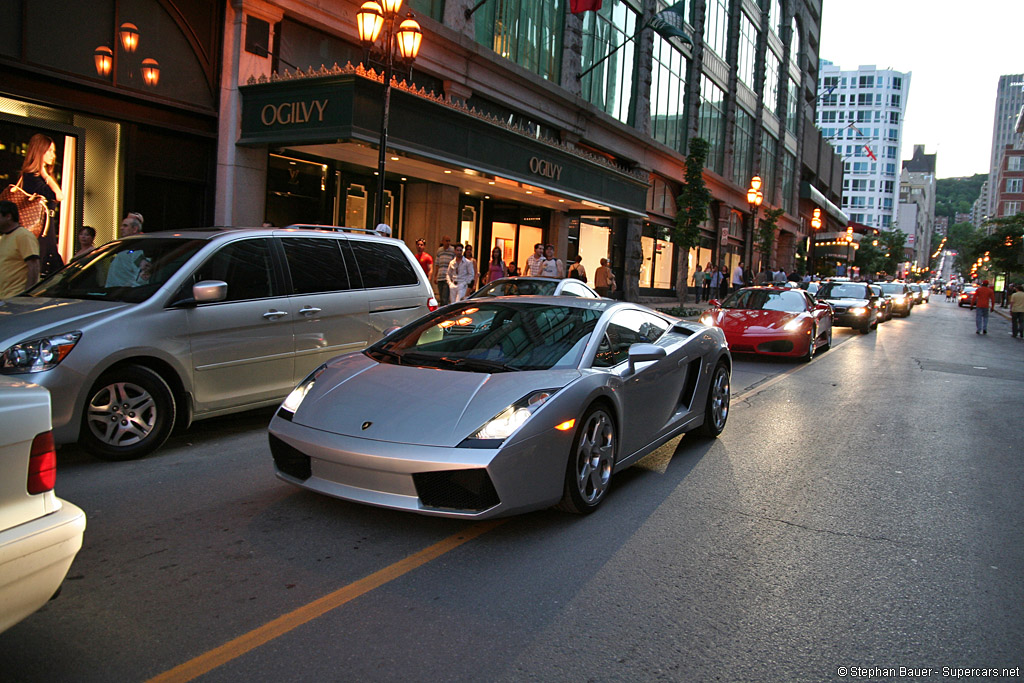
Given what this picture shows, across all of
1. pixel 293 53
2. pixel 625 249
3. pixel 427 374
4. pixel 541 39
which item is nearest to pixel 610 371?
pixel 427 374

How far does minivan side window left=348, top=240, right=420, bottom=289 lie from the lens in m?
7.91

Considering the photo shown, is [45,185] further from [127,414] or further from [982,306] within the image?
[982,306]

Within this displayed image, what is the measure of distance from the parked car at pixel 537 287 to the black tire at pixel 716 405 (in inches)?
174

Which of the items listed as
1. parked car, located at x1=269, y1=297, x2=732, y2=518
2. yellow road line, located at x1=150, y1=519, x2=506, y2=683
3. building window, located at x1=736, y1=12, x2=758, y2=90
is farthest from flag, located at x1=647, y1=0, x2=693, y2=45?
yellow road line, located at x1=150, y1=519, x2=506, y2=683

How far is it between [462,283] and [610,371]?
36.1ft

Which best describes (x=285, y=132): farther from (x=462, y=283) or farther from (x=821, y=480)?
(x=821, y=480)

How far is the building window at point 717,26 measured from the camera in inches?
1478

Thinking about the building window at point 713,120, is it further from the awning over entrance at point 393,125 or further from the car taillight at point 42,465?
the car taillight at point 42,465

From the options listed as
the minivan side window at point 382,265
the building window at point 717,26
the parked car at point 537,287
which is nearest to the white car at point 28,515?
the minivan side window at point 382,265

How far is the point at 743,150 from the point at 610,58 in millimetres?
20682

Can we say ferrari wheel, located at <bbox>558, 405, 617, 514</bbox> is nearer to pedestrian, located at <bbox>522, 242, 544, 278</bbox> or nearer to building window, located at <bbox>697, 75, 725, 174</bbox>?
pedestrian, located at <bbox>522, 242, 544, 278</bbox>

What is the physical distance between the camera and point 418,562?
3.94 metres

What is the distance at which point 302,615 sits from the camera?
10.9ft

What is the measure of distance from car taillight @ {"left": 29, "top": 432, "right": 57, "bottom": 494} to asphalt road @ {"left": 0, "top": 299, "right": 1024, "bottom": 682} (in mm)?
740
